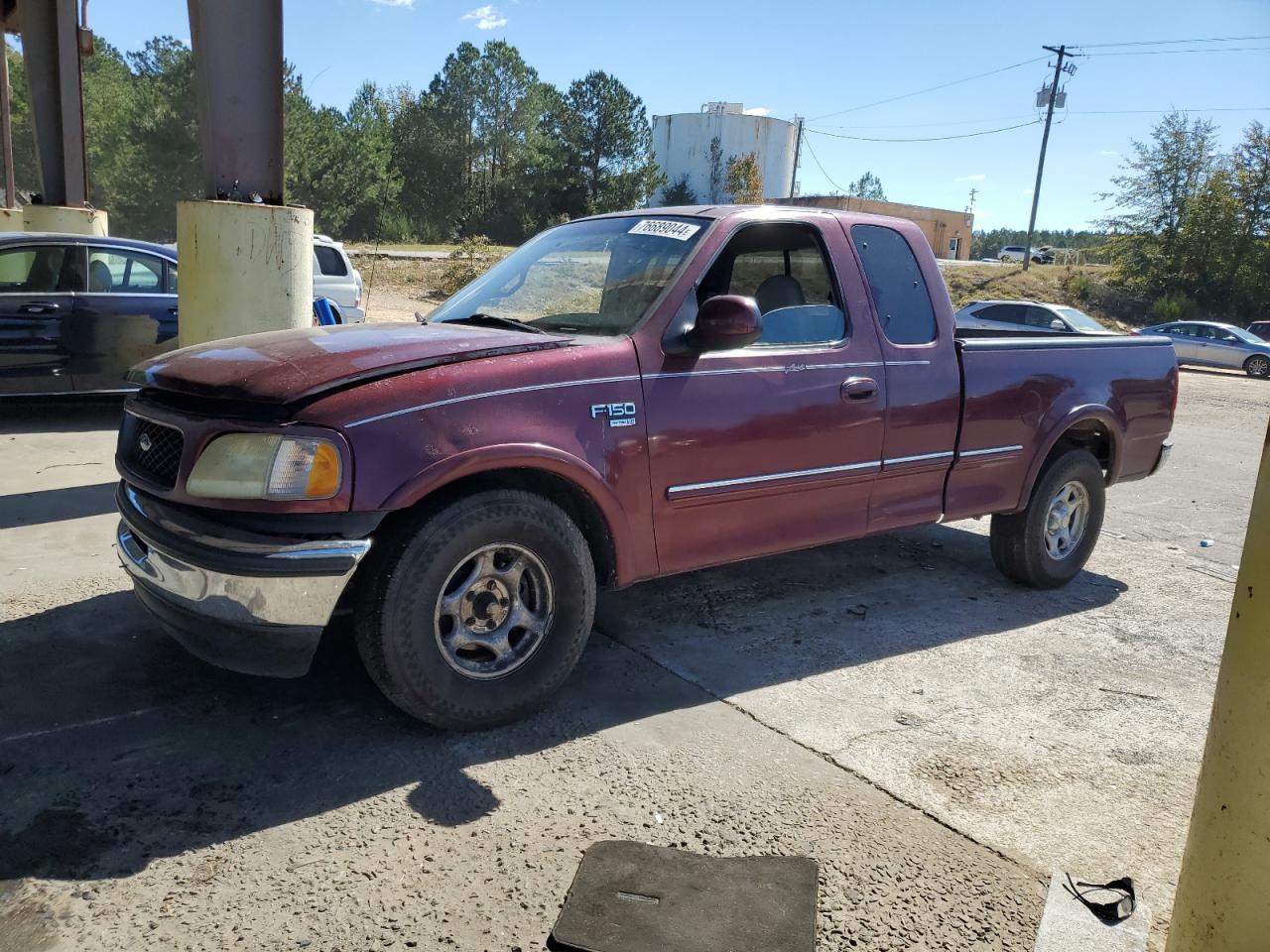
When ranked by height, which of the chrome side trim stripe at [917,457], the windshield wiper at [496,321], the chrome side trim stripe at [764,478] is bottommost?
the chrome side trim stripe at [764,478]

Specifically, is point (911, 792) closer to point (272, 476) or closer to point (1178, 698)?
point (1178, 698)

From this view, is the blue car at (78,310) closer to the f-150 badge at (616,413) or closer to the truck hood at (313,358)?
the truck hood at (313,358)

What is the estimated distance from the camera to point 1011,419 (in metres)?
4.96

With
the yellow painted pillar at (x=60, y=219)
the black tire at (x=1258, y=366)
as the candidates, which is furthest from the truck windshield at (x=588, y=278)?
the black tire at (x=1258, y=366)

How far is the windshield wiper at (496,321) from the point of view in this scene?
3.91 m

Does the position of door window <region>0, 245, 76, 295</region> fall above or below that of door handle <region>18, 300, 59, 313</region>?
above

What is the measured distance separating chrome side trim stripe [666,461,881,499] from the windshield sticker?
106 centimetres

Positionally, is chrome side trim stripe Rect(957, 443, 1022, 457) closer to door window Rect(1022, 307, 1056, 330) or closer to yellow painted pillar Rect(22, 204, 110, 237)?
yellow painted pillar Rect(22, 204, 110, 237)

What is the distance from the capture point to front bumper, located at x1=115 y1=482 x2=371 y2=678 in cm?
293

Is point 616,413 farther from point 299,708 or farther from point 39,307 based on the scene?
point 39,307

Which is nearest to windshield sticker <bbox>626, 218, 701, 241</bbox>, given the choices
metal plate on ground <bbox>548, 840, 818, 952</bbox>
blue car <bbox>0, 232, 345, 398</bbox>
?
metal plate on ground <bbox>548, 840, 818, 952</bbox>

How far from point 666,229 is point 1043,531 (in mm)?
2835

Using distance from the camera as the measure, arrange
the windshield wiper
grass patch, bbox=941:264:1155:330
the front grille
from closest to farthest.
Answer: the front grille
the windshield wiper
grass patch, bbox=941:264:1155:330

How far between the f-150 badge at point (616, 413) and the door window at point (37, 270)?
707cm
